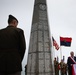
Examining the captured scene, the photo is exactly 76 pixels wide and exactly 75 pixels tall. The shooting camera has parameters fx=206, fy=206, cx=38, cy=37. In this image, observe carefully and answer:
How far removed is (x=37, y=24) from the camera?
9.39 meters

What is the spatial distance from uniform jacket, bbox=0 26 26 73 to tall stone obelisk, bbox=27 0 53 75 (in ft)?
18.5

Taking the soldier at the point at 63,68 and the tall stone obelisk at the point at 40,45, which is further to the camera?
the soldier at the point at 63,68

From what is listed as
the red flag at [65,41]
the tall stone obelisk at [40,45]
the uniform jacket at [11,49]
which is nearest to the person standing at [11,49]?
the uniform jacket at [11,49]

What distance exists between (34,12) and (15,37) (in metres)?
6.74

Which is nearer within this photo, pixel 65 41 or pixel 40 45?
pixel 40 45

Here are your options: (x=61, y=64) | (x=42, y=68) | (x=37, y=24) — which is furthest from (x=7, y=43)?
(x=61, y=64)

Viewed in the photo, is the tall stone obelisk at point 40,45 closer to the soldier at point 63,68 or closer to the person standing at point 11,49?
the person standing at point 11,49

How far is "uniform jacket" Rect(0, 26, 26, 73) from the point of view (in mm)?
2947

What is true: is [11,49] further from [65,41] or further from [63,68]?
[65,41]

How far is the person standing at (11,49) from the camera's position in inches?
116

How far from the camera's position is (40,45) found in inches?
355

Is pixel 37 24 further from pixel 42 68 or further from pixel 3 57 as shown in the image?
pixel 3 57

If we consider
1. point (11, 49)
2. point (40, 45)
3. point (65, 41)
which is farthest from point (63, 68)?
point (11, 49)

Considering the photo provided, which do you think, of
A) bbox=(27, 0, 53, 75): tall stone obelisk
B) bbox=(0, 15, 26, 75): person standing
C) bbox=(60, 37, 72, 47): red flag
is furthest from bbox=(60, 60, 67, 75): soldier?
bbox=(0, 15, 26, 75): person standing
